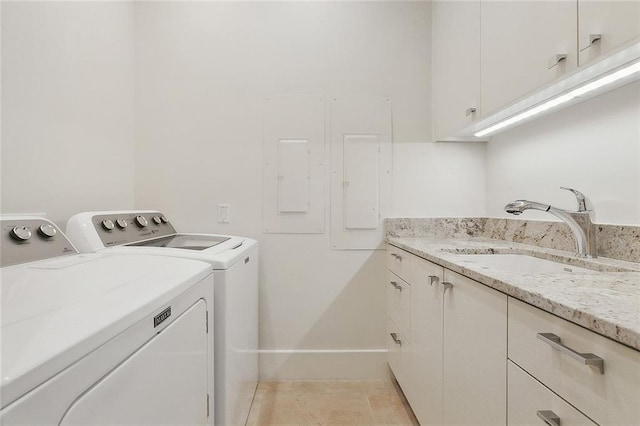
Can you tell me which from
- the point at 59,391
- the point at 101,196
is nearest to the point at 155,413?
the point at 59,391

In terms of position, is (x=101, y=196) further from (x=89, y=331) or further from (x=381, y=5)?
(x=381, y=5)

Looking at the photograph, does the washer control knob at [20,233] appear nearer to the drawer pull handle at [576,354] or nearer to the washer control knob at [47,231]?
the washer control knob at [47,231]

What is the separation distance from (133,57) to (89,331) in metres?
2.12

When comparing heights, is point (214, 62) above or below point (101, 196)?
above

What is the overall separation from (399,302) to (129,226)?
1538mm

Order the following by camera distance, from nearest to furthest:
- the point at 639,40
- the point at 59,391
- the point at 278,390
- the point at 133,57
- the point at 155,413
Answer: the point at 59,391
the point at 155,413
the point at 639,40
the point at 278,390
the point at 133,57

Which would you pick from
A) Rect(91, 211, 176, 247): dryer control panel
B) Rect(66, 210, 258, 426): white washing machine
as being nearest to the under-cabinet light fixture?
Rect(66, 210, 258, 426): white washing machine

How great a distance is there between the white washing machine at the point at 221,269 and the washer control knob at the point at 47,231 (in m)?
0.14

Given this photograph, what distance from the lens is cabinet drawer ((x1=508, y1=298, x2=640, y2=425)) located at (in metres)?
0.49

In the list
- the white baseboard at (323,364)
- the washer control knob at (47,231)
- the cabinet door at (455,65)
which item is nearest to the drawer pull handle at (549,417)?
the cabinet door at (455,65)

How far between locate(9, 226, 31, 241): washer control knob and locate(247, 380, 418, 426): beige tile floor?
4.28 feet

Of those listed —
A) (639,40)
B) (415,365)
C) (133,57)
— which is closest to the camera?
(639,40)

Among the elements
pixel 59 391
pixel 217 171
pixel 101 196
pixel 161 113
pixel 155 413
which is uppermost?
pixel 161 113

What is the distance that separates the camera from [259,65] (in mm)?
2004
